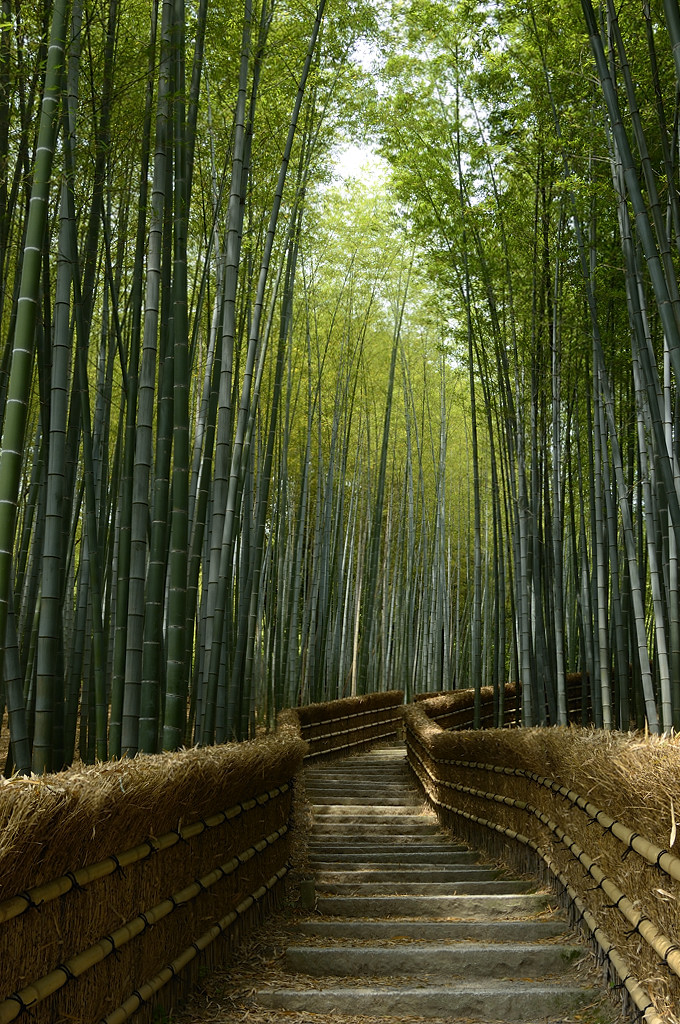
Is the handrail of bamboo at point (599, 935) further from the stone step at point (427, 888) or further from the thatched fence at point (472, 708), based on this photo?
the thatched fence at point (472, 708)

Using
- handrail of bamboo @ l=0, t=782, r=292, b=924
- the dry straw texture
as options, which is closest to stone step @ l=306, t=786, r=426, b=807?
the dry straw texture

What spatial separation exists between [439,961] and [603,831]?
605mm

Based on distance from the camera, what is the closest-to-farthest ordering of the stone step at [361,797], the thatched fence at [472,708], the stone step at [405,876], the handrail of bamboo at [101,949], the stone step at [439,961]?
1. the handrail of bamboo at [101,949]
2. the stone step at [439,961]
3. the stone step at [405,876]
4. the stone step at [361,797]
5. the thatched fence at [472,708]

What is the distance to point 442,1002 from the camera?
2299 mm

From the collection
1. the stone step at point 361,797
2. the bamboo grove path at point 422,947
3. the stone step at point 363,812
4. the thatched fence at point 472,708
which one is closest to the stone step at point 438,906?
the bamboo grove path at point 422,947

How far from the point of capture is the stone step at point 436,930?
2859 mm

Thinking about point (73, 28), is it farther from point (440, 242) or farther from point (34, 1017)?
point (440, 242)

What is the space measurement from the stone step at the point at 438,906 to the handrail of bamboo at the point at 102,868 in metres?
0.78

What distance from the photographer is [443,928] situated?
2.96 meters

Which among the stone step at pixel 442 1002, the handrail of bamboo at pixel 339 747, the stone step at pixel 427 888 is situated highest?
the handrail of bamboo at pixel 339 747

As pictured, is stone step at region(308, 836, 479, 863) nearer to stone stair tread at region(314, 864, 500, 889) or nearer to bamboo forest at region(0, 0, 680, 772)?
stone stair tread at region(314, 864, 500, 889)

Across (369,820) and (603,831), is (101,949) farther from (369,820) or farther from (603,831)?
(369,820)

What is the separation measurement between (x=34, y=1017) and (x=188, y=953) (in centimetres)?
87

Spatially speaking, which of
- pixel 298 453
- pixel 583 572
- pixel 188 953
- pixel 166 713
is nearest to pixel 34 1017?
pixel 188 953
